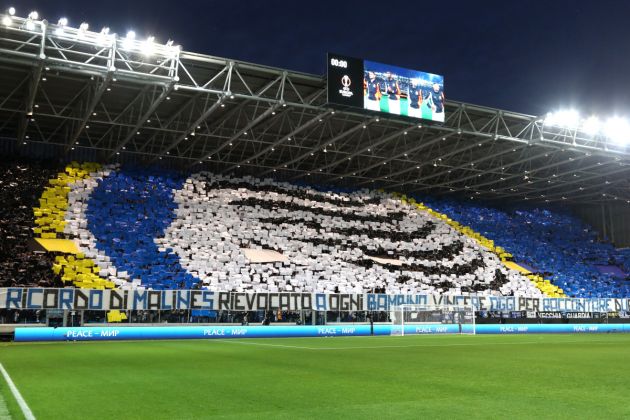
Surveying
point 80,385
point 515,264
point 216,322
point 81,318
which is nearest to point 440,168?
point 515,264

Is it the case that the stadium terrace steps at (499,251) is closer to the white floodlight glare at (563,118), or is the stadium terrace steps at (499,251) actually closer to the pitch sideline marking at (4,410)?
the white floodlight glare at (563,118)

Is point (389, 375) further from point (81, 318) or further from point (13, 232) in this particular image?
point (13, 232)

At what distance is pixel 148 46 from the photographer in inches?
1037

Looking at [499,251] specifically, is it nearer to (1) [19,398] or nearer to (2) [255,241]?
(2) [255,241]

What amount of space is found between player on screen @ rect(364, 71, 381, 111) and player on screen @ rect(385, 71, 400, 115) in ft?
2.31

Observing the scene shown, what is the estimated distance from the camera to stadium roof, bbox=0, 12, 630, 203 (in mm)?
26906

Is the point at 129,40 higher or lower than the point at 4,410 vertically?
higher

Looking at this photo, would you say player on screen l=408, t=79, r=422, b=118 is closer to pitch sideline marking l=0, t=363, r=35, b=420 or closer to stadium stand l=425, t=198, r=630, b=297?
stadium stand l=425, t=198, r=630, b=297

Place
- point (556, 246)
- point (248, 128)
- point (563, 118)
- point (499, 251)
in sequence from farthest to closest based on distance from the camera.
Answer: point (556, 246) → point (499, 251) → point (563, 118) → point (248, 128)

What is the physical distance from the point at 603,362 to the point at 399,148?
28379 millimetres

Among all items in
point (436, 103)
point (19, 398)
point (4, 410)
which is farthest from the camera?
point (436, 103)

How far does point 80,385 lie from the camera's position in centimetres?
1049

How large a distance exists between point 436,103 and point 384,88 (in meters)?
3.36

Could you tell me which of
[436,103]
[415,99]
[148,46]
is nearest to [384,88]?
[415,99]
